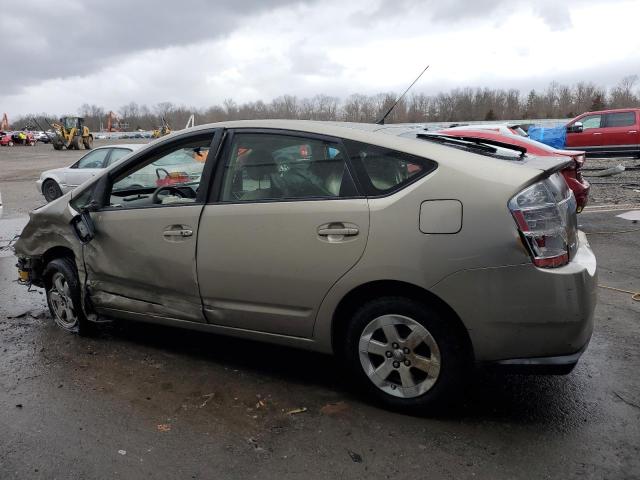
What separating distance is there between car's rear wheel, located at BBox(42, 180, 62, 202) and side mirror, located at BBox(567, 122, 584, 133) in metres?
15.5

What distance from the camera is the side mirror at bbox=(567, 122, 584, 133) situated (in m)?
17.2

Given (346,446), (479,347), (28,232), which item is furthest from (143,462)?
(28,232)

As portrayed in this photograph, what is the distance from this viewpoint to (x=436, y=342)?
279 centimetres

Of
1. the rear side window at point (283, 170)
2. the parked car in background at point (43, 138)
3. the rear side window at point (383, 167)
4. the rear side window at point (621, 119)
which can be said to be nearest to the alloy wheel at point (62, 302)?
the rear side window at point (283, 170)

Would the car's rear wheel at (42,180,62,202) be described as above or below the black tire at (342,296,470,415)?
above

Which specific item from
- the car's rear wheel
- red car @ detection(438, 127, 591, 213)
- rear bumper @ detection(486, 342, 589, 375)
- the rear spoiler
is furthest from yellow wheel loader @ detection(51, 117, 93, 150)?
rear bumper @ detection(486, 342, 589, 375)

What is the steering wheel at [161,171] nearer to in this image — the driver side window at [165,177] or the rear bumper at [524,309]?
the driver side window at [165,177]

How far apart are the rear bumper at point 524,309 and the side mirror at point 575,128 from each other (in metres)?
16.5

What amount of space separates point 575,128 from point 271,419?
17324mm

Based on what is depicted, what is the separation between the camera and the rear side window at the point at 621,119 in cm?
1716

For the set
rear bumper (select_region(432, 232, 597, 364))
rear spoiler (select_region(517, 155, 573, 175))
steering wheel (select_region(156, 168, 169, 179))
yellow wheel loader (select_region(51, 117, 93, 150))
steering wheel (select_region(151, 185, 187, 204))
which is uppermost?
yellow wheel loader (select_region(51, 117, 93, 150))

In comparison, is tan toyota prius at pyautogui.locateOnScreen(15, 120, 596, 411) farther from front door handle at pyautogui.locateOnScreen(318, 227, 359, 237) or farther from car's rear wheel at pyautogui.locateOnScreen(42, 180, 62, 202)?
car's rear wheel at pyautogui.locateOnScreen(42, 180, 62, 202)

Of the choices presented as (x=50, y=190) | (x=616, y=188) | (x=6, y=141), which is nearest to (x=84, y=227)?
(x=50, y=190)

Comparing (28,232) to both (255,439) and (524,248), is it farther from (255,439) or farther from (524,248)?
(524,248)
